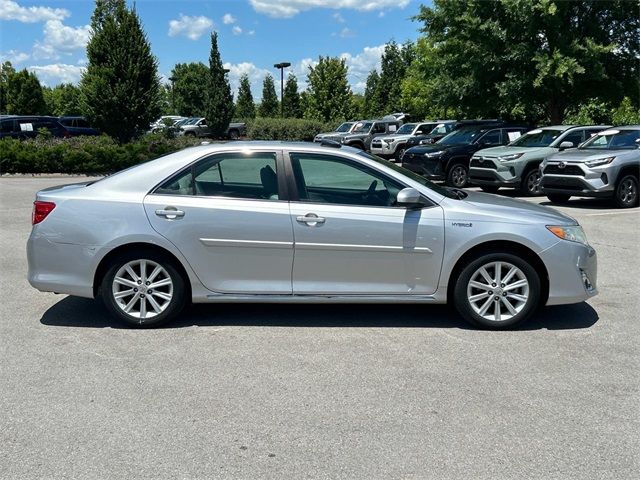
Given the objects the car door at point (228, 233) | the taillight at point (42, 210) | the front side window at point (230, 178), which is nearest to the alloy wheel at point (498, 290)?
the car door at point (228, 233)

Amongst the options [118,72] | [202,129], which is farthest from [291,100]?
[118,72]

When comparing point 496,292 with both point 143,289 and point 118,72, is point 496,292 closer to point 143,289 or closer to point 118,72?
point 143,289

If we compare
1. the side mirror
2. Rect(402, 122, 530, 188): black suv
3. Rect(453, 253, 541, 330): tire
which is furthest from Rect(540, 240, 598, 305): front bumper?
Rect(402, 122, 530, 188): black suv

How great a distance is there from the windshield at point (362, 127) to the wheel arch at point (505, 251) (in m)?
25.5

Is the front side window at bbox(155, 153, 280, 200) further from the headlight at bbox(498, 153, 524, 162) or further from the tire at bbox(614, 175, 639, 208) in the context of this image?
the headlight at bbox(498, 153, 524, 162)

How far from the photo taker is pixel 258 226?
5.11 metres

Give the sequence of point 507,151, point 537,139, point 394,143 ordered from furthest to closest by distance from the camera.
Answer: point 394,143
point 537,139
point 507,151

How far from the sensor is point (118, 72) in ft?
74.6

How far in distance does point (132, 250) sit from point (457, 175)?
41.6 feet

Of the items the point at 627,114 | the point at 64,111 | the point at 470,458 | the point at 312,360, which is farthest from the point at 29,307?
the point at 64,111

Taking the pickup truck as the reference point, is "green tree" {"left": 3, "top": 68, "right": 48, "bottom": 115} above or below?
above

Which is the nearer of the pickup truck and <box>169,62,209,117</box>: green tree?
the pickup truck

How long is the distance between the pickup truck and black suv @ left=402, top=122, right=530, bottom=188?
23.8 m

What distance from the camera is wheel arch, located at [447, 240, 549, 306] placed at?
205 inches
